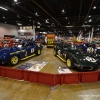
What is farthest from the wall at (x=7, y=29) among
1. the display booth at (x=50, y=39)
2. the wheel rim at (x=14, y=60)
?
the wheel rim at (x=14, y=60)

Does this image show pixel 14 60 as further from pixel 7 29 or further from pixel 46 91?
pixel 7 29

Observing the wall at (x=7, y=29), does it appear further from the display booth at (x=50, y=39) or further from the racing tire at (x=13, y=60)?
the racing tire at (x=13, y=60)

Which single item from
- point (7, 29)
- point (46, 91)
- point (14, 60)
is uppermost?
point (7, 29)

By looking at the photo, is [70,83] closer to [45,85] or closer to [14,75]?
[45,85]

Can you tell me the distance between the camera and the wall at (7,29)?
68.1 ft

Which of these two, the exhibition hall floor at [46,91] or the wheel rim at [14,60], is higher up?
the wheel rim at [14,60]

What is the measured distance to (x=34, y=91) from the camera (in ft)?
9.75

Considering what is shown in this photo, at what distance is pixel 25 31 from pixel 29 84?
23.2 m

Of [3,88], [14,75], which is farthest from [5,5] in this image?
[3,88]

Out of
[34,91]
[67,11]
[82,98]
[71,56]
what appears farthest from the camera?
[67,11]

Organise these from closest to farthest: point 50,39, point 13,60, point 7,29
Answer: point 13,60 < point 50,39 < point 7,29

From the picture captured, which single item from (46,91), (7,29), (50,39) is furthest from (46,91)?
(7,29)

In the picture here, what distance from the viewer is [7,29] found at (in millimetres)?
22234

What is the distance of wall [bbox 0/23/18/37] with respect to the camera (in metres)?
20.8
